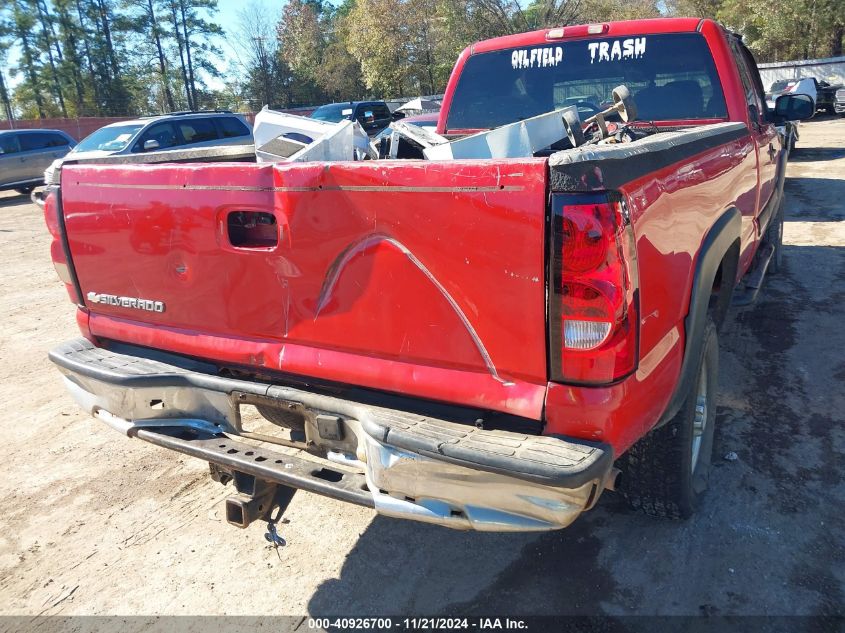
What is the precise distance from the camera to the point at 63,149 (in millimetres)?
18141

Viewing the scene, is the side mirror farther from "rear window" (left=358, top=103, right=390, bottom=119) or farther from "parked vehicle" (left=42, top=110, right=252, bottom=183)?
"rear window" (left=358, top=103, right=390, bottom=119)

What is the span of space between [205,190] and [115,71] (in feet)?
168

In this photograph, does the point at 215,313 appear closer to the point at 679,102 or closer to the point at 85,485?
the point at 85,485

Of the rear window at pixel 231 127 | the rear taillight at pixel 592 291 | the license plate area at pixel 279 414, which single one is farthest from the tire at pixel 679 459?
the rear window at pixel 231 127

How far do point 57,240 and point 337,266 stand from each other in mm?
1534

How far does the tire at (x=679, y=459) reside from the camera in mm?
2646

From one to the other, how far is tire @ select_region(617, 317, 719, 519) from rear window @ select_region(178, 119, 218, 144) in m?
13.0

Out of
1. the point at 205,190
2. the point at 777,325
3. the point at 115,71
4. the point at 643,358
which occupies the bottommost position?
the point at 777,325

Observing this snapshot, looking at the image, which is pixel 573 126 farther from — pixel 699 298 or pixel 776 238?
pixel 776 238

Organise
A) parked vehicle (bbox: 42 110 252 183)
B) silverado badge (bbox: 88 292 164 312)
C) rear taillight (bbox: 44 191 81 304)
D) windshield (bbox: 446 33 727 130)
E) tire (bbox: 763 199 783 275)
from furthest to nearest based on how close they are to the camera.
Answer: parked vehicle (bbox: 42 110 252 183) → tire (bbox: 763 199 783 275) → windshield (bbox: 446 33 727 130) → rear taillight (bbox: 44 191 81 304) → silverado badge (bbox: 88 292 164 312)

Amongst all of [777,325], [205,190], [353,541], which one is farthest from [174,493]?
[777,325]

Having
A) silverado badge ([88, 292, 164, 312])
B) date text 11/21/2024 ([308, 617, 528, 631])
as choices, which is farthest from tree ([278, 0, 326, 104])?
date text 11/21/2024 ([308, 617, 528, 631])

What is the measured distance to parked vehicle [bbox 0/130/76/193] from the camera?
55.5 ft

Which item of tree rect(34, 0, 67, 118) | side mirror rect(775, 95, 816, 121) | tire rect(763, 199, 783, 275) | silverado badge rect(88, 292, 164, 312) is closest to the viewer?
silverado badge rect(88, 292, 164, 312)
